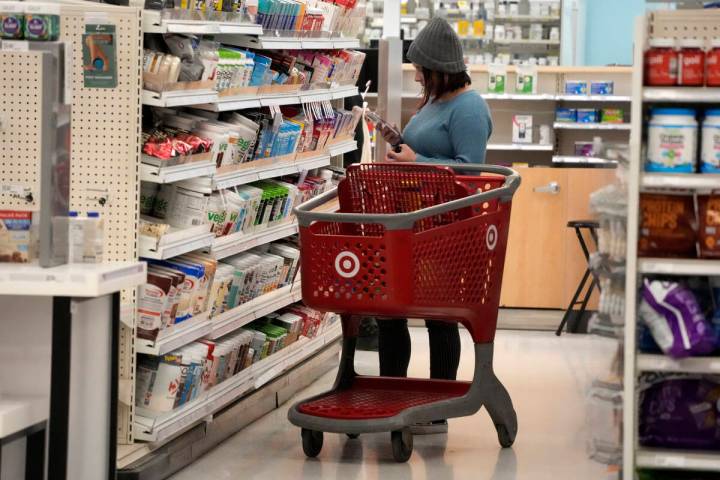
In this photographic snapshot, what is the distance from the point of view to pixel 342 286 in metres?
4.35

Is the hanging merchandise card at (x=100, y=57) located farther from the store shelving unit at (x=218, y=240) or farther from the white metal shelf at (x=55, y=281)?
the white metal shelf at (x=55, y=281)

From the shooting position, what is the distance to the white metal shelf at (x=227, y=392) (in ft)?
13.8

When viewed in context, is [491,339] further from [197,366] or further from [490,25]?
[490,25]

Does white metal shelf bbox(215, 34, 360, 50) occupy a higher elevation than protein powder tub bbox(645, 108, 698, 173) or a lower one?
higher

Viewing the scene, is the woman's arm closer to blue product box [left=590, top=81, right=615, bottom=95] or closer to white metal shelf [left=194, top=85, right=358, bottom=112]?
white metal shelf [left=194, top=85, right=358, bottom=112]

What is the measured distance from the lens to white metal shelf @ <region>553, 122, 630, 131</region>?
978 centimetres

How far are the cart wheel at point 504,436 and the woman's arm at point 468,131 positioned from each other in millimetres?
1175

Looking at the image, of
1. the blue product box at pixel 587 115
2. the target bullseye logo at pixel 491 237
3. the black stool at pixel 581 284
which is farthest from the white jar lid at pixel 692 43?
the blue product box at pixel 587 115

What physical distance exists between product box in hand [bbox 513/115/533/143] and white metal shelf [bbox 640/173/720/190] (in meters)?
6.65

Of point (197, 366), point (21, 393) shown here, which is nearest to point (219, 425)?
point (197, 366)

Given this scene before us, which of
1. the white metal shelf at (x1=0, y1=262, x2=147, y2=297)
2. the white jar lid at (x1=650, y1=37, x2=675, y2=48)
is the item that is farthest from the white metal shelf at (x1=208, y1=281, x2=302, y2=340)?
the white jar lid at (x1=650, y1=37, x2=675, y2=48)

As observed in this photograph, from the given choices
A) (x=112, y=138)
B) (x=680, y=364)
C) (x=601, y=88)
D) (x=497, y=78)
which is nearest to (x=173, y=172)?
(x=112, y=138)

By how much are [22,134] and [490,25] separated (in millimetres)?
13445

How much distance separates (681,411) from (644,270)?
47cm
